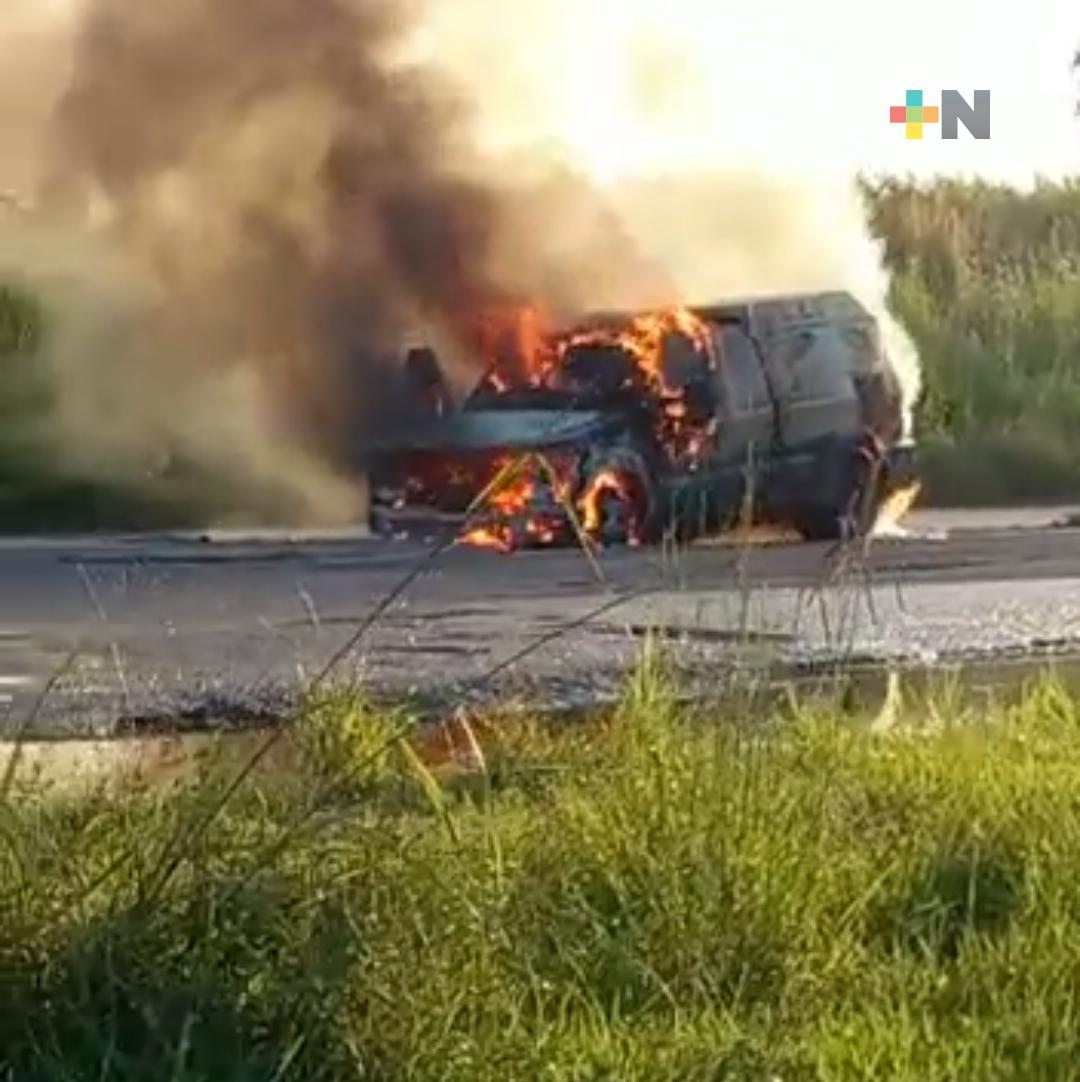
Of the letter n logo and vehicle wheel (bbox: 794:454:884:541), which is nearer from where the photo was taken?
the letter n logo

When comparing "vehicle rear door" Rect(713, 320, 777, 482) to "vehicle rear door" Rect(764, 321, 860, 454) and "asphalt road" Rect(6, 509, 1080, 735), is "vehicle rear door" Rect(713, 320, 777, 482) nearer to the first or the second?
"vehicle rear door" Rect(764, 321, 860, 454)

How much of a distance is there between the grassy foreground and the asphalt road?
0.81ft

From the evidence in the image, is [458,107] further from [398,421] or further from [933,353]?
[933,353]

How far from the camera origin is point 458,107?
20.2 ft

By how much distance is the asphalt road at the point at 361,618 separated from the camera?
19.9 feet

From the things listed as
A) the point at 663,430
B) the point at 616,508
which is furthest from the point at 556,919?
the point at 663,430

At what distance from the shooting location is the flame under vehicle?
20.2 feet

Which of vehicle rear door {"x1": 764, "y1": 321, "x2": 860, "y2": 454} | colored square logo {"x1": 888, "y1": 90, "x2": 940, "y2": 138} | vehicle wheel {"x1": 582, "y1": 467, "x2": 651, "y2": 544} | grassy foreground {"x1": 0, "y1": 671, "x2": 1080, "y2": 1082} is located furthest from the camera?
vehicle rear door {"x1": 764, "y1": 321, "x2": 860, "y2": 454}

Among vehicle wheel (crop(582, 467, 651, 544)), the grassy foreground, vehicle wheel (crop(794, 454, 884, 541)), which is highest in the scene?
vehicle wheel (crop(582, 467, 651, 544))

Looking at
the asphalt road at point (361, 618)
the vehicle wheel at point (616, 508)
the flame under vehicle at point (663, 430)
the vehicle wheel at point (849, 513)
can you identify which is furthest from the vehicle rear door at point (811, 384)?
the vehicle wheel at point (616, 508)

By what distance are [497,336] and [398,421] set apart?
0.28 meters

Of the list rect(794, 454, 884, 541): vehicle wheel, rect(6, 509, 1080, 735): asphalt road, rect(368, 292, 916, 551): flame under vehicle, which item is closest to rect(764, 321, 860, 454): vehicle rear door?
rect(368, 292, 916, 551): flame under vehicle

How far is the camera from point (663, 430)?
6.44 meters

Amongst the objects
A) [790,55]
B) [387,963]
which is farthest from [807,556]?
[387,963]
